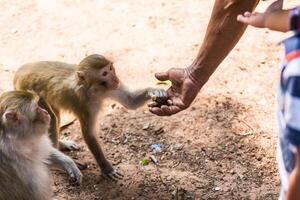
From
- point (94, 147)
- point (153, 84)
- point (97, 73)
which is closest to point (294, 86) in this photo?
point (97, 73)

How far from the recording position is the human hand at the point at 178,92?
400 cm

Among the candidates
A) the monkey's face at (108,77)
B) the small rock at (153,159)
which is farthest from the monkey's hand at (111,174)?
the monkey's face at (108,77)

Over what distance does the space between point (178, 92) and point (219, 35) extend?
533mm

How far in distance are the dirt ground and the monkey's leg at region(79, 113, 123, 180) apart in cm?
8

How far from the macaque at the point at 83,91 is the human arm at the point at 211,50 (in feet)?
0.53

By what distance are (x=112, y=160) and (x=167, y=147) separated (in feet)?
1.52

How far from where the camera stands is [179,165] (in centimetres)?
460

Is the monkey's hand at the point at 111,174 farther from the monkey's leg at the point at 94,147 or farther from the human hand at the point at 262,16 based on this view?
the human hand at the point at 262,16

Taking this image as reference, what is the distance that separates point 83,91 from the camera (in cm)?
432

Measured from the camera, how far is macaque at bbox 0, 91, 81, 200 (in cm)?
352

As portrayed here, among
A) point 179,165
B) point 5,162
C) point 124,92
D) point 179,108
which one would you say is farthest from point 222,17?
point 5,162

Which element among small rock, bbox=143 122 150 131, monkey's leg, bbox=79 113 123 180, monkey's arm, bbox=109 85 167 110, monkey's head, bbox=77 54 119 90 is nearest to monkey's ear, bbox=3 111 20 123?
monkey's head, bbox=77 54 119 90

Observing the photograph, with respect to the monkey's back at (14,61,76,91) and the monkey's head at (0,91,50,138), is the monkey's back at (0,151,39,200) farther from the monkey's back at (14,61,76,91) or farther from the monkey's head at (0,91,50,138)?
the monkey's back at (14,61,76,91)

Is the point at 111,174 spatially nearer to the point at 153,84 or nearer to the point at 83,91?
the point at 83,91
